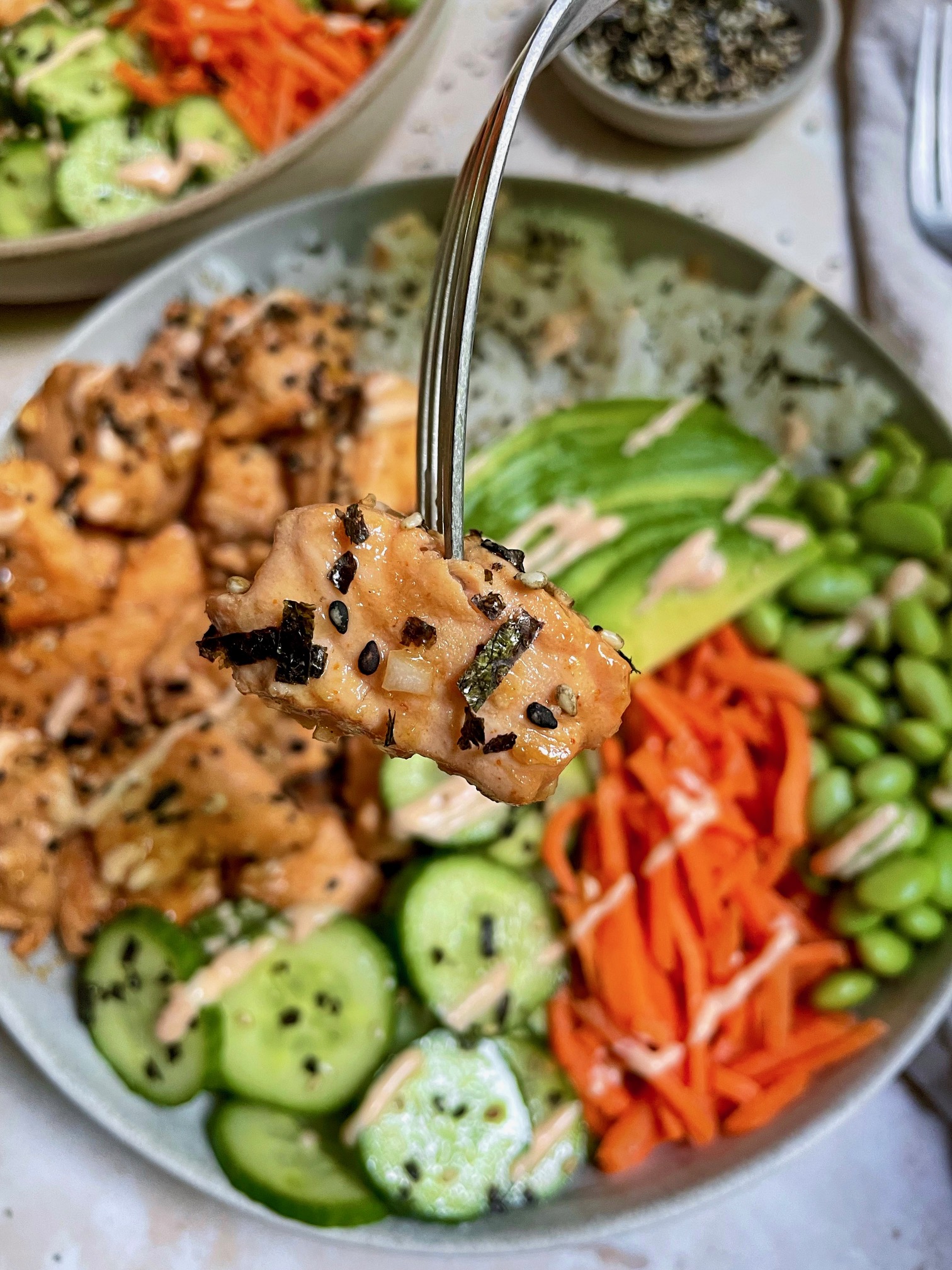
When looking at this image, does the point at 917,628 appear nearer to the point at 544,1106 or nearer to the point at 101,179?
the point at 544,1106

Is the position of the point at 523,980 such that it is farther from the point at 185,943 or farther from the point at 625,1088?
the point at 185,943

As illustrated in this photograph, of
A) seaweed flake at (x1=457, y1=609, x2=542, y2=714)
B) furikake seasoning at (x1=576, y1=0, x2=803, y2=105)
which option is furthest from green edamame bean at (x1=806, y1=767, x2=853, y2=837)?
furikake seasoning at (x1=576, y1=0, x2=803, y2=105)

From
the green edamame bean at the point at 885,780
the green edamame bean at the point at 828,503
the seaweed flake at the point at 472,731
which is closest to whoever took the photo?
the seaweed flake at the point at 472,731

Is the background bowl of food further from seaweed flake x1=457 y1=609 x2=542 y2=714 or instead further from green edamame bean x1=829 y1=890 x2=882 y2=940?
green edamame bean x1=829 y1=890 x2=882 y2=940

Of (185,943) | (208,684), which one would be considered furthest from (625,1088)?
(208,684)

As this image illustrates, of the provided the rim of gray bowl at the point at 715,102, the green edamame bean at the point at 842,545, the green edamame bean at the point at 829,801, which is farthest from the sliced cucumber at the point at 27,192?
the green edamame bean at the point at 829,801

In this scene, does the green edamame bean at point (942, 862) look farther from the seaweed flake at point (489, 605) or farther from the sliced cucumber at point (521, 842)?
the seaweed flake at point (489, 605)

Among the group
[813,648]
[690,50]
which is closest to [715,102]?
[690,50]
